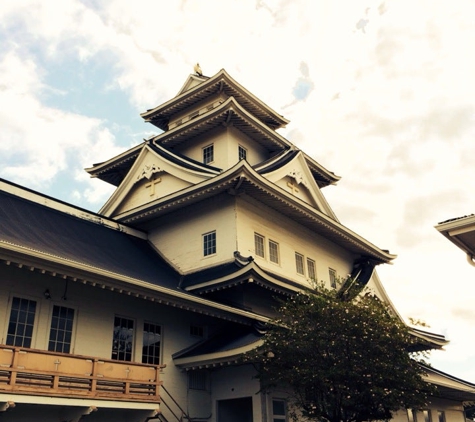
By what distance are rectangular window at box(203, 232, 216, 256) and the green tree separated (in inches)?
298

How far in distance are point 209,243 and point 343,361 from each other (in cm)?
1005

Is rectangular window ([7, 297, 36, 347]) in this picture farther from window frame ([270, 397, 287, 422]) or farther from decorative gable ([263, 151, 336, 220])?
decorative gable ([263, 151, 336, 220])

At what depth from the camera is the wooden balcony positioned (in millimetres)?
12195

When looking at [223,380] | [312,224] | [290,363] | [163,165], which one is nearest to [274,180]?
[312,224]

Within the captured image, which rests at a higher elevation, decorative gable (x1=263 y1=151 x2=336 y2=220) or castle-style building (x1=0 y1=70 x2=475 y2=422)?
decorative gable (x1=263 y1=151 x2=336 y2=220)

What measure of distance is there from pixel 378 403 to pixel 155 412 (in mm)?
6468

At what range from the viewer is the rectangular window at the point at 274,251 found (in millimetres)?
24203

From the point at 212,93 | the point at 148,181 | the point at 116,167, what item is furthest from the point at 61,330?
the point at 212,93

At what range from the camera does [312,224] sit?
26500 mm

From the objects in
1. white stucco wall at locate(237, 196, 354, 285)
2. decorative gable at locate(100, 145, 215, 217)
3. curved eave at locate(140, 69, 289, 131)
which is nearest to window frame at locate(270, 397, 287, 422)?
white stucco wall at locate(237, 196, 354, 285)

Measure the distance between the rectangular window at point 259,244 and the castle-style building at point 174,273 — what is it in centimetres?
8

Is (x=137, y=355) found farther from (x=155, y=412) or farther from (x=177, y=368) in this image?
(x=155, y=412)

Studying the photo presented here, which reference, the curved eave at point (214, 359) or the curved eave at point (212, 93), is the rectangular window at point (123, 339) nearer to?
the curved eave at point (214, 359)

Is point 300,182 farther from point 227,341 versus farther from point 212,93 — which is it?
point 227,341
